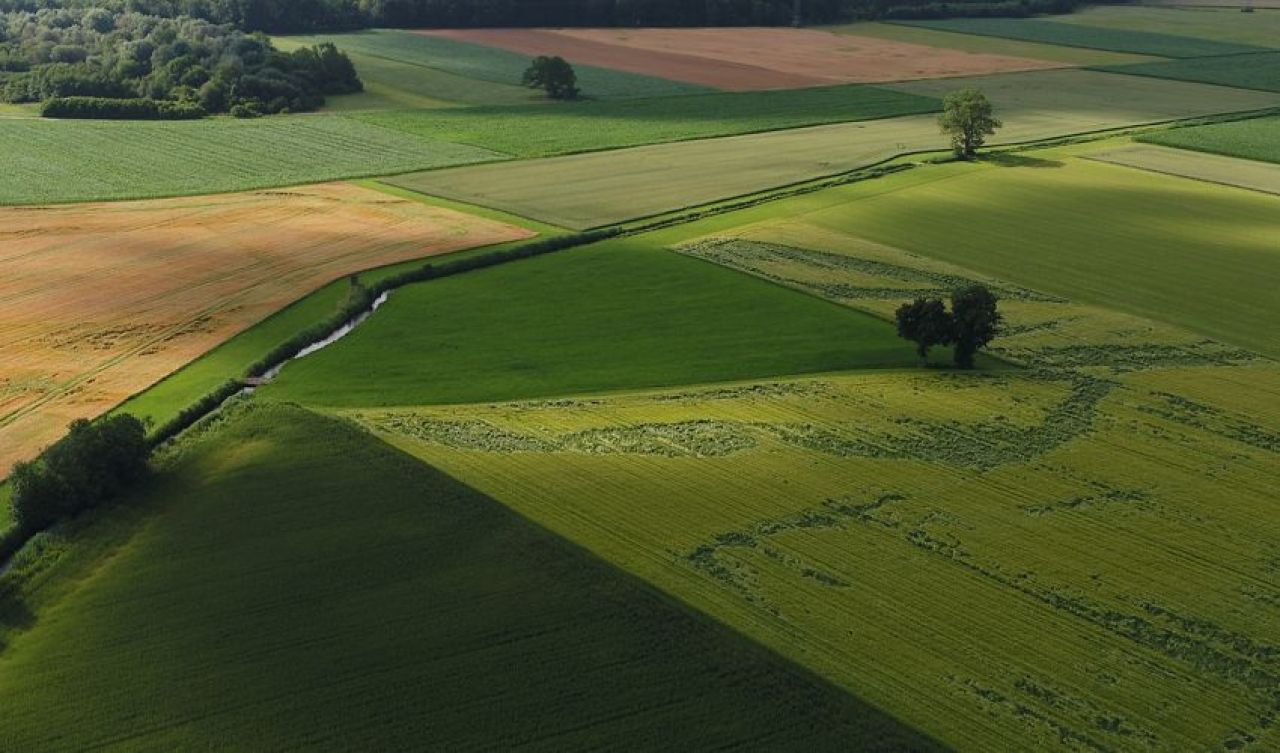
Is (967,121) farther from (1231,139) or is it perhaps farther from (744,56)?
(744,56)

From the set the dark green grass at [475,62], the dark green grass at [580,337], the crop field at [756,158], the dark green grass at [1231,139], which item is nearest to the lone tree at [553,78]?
the dark green grass at [475,62]

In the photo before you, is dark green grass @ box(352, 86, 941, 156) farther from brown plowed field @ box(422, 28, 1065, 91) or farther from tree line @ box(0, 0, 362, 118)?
tree line @ box(0, 0, 362, 118)

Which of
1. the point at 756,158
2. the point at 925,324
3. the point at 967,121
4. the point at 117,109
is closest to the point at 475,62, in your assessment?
the point at 117,109

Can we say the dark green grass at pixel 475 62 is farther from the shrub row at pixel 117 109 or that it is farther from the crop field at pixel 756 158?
the crop field at pixel 756 158

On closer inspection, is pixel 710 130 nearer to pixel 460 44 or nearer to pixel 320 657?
pixel 460 44

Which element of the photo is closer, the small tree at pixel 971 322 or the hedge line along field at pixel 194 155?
the small tree at pixel 971 322

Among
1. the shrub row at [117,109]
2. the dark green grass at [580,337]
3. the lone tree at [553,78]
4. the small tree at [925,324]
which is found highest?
the lone tree at [553,78]

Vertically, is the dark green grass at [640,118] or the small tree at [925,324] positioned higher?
the dark green grass at [640,118]
